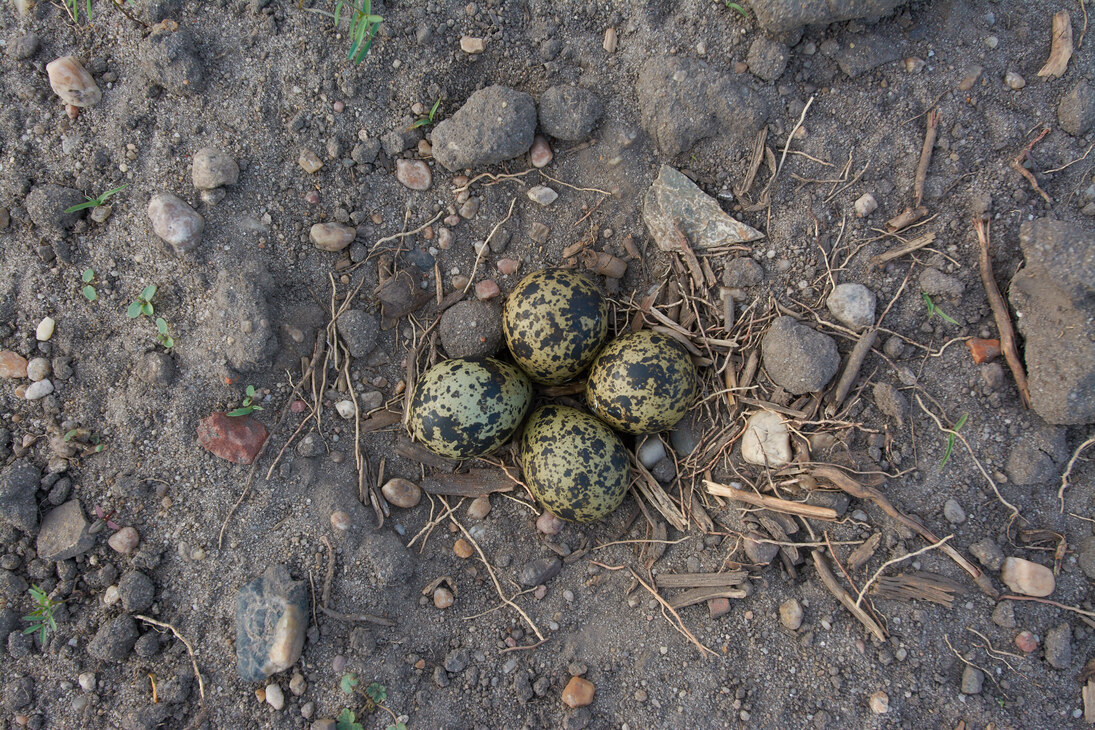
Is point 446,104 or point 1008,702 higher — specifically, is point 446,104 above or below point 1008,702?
above

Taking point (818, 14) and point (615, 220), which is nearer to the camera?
point (818, 14)

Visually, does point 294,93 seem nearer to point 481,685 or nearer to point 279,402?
point 279,402

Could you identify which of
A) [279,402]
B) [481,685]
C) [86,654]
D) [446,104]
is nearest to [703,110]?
[446,104]

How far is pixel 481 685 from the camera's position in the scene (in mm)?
2787

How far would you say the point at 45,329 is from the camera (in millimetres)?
2785

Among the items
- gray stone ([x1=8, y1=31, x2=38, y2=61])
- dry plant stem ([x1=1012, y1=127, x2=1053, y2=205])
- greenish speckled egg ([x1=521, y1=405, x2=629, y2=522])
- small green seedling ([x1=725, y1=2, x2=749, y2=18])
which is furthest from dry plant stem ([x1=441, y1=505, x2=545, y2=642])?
Result: dry plant stem ([x1=1012, y1=127, x2=1053, y2=205])

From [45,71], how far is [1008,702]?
5.45 m

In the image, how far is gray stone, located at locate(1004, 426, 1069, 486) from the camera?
258 cm

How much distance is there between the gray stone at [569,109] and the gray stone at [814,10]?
87cm

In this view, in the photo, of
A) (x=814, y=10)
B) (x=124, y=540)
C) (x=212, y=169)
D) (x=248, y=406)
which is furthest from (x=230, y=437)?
(x=814, y=10)

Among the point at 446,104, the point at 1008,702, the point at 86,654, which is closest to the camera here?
the point at 1008,702

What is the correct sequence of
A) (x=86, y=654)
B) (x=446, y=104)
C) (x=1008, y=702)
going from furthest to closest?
(x=446, y=104), (x=86, y=654), (x=1008, y=702)

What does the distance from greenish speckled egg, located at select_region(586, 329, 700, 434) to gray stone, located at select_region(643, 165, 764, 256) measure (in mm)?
570

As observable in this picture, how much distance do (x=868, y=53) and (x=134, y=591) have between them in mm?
4365
